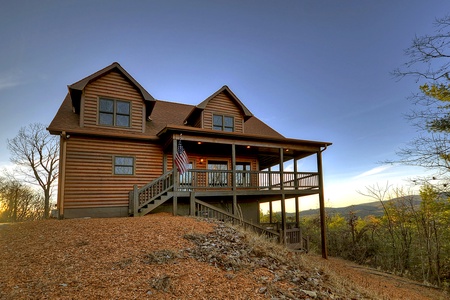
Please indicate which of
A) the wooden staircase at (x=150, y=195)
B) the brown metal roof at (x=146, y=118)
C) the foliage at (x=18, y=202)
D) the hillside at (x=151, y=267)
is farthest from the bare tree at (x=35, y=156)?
the hillside at (x=151, y=267)

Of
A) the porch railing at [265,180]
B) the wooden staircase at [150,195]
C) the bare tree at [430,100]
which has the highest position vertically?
the bare tree at [430,100]

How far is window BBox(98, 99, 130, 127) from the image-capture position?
13.0 metres

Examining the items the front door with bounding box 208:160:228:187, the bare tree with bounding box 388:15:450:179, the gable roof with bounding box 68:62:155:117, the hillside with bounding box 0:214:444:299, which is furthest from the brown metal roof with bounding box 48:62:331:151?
the hillside with bounding box 0:214:444:299

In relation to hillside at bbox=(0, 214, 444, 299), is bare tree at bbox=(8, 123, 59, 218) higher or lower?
higher

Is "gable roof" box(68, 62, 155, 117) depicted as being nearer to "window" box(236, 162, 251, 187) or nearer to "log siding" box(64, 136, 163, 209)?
"log siding" box(64, 136, 163, 209)

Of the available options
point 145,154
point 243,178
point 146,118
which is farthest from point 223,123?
Result: point 145,154

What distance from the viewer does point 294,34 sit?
17.2 meters

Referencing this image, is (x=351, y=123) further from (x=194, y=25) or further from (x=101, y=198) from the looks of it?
Result: (x=101, y=198)

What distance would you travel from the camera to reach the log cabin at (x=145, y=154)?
11.7 meters

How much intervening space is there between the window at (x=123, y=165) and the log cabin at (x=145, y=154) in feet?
0.15

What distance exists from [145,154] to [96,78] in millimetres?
4575

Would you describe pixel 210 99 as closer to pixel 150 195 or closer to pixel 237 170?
pixel 237 170

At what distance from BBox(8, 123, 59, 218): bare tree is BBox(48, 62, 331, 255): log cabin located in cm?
1089

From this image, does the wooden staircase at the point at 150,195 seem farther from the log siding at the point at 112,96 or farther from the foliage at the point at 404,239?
the foliage at the point at 404,239
